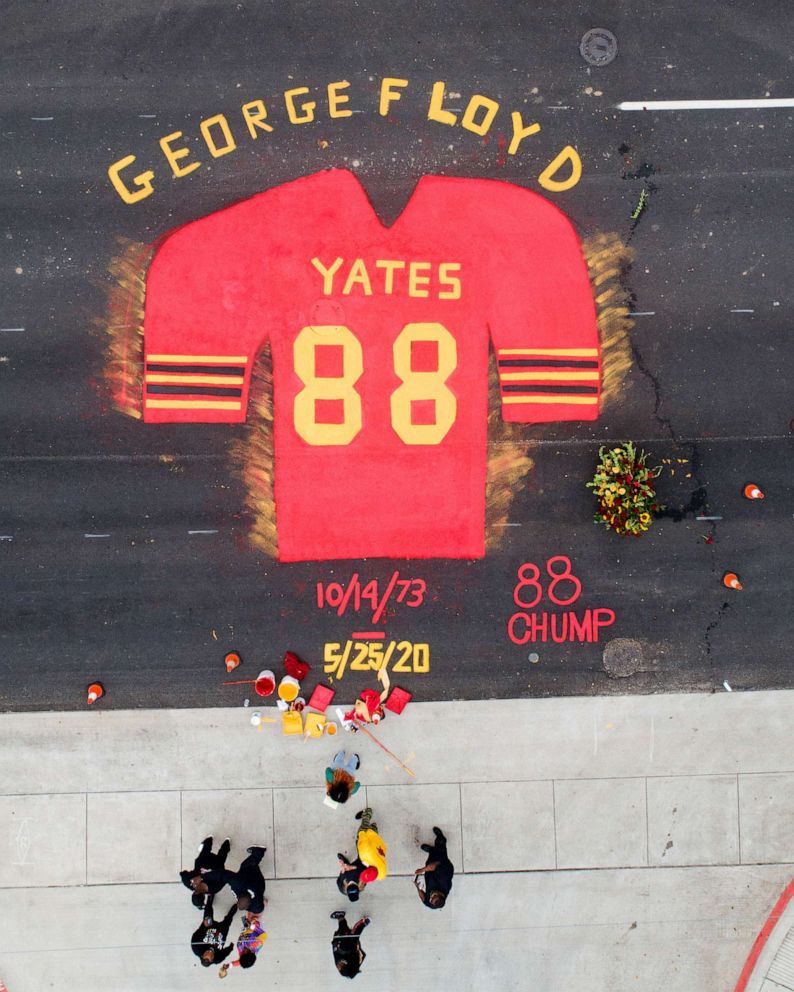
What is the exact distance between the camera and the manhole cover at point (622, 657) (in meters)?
7.51

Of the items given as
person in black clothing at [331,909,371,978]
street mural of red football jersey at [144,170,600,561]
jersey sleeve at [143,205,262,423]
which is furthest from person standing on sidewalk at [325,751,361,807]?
jersey sleeve at [143,205,262,423]

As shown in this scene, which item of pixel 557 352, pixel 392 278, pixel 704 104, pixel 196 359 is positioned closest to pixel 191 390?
pixel 196 359

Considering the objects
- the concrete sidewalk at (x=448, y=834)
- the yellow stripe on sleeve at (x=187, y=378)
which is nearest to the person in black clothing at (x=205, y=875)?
the concrete sidewalk at (x=448, y=834)

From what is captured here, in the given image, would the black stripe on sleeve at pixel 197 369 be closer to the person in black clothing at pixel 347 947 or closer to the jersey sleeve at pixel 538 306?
the jersey sleeve at pixel 538 306

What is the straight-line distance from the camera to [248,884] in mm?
7020

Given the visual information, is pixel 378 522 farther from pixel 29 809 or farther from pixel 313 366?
pixel 29 809

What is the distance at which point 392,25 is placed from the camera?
23.9ft

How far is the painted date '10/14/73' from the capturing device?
7457 millimetres

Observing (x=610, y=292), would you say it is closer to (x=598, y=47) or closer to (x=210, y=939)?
(x=598, y=47)

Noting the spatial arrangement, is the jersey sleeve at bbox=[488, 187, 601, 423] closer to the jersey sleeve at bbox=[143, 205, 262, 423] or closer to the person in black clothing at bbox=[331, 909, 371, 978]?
the jersey sleeve at bbox=[143, 205, 262, 423]

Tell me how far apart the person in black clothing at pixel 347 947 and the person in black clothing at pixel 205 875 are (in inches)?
55.3

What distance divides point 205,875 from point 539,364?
6.81 metres

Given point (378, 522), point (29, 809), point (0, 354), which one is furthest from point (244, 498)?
point (29, 809)

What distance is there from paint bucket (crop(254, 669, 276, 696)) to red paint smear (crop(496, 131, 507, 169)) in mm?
6425
